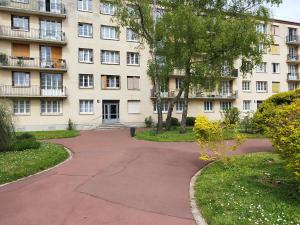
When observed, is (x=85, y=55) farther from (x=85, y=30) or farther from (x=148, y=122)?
(x=148, y=122)

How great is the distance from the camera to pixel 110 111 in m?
34.3

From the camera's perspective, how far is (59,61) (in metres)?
31.5

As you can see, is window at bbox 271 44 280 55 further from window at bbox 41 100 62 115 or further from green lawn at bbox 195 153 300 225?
green lawn at bbox 195 153 300 225

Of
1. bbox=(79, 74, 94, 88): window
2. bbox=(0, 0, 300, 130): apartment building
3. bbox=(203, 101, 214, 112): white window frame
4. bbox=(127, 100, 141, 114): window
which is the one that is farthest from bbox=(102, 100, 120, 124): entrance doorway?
bbox=(203, 101, 214, 112): white window frame

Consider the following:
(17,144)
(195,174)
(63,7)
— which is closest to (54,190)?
(195,174)

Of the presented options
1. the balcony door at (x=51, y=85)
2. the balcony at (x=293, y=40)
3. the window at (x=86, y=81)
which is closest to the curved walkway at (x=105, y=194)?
the balcony door at (x=51, y=85)

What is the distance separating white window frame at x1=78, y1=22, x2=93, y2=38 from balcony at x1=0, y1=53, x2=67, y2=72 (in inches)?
147

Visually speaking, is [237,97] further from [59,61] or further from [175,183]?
[175,183]

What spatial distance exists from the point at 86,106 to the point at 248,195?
89.6ft

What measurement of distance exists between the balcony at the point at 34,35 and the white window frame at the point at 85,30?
78.8 inches

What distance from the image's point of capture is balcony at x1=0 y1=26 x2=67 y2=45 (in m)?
29.2

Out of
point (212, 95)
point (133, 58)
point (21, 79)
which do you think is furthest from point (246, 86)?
point (21, 79)

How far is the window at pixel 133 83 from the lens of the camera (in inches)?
1371

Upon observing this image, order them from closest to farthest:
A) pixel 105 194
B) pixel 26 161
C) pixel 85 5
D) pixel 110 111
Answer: pixel 105 194 → pixel 26 161 → pixel 85 5 → pixel 110 111
